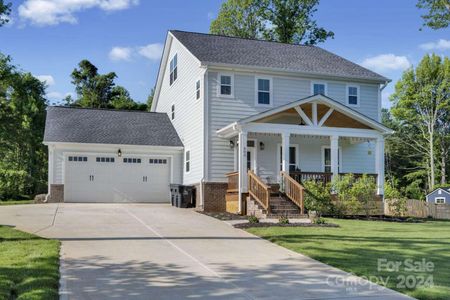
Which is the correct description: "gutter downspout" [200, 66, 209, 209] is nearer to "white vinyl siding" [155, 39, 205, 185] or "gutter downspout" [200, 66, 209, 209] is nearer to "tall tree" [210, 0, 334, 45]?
"white vinyl siding" [155, 39, 205, 185]

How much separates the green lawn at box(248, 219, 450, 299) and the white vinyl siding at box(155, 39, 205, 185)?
780cm

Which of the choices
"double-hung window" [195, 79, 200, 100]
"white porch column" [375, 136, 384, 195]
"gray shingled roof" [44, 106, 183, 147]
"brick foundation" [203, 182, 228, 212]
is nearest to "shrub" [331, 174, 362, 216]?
"white porch column" [375, 136, 384, 195]

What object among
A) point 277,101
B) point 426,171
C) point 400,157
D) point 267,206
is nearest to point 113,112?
point 277,101

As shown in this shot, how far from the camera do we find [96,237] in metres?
11.9

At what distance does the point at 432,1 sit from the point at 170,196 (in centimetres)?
1422

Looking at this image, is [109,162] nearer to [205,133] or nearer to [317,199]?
[205,133]

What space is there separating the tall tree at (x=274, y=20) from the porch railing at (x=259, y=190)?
76.1 ft

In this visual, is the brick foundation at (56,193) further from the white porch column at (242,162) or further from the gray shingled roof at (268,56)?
the white porch column at (242,162)

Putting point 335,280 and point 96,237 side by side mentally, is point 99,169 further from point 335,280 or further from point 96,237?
point 335,280

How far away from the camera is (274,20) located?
39.2 metres

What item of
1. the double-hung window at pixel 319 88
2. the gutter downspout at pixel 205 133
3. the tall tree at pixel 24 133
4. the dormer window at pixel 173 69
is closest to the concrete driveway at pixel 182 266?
the gutter downspout at pixel 205 133

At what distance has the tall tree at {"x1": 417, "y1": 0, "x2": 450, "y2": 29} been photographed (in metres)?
20.7

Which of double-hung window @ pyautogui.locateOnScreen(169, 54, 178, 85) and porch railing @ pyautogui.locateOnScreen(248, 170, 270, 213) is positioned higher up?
double-hung window @ pyautogui.locateOnScreen(169, 54, 178, 85)

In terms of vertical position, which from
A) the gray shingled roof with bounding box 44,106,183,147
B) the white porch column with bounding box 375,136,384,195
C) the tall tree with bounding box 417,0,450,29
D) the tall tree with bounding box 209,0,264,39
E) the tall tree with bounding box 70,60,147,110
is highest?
the tall tree with bounding box 209,0,264,39
